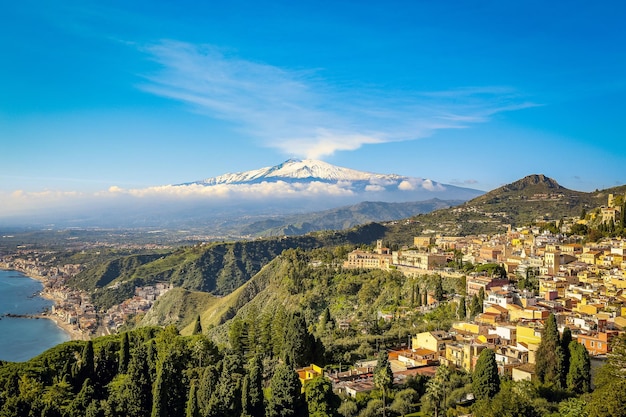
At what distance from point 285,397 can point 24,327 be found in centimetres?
5565

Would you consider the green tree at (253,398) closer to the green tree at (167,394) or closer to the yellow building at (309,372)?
the green tree at (167,394)

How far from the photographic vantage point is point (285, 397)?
16219 millimetres

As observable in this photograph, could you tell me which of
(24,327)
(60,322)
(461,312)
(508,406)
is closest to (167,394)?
(508,406)

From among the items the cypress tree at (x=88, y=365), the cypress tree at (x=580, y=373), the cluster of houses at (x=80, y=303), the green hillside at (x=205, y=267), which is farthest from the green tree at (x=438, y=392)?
the green hillside at (x=205, y=267)

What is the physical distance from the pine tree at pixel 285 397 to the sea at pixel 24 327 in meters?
39.2

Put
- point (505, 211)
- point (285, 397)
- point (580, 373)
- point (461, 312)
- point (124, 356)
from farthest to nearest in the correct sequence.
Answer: point (505, 211)
point (461, 312)
point (124, 356)
point (580, 373)
point (285, 397)

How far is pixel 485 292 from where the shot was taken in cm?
3089

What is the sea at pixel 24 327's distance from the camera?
1975 inches

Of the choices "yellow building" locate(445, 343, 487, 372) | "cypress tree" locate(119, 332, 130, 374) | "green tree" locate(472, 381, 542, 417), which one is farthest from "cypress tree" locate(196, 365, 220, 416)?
"yellow building" locate(445, 343, 487, 372)

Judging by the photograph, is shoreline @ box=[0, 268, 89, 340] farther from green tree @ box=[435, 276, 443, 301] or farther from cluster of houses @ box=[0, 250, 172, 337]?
green tree @ box=[435, 276, 443, 301]

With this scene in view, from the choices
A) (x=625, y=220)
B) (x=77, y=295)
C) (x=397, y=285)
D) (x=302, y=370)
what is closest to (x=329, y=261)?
(x=397, y=285)

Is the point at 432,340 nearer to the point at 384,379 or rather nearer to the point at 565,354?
the point at 565,354

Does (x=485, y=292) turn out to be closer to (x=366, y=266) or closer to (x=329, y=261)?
(x=366, y=266)

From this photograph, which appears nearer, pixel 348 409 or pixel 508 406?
Answer: pixel 508 406
